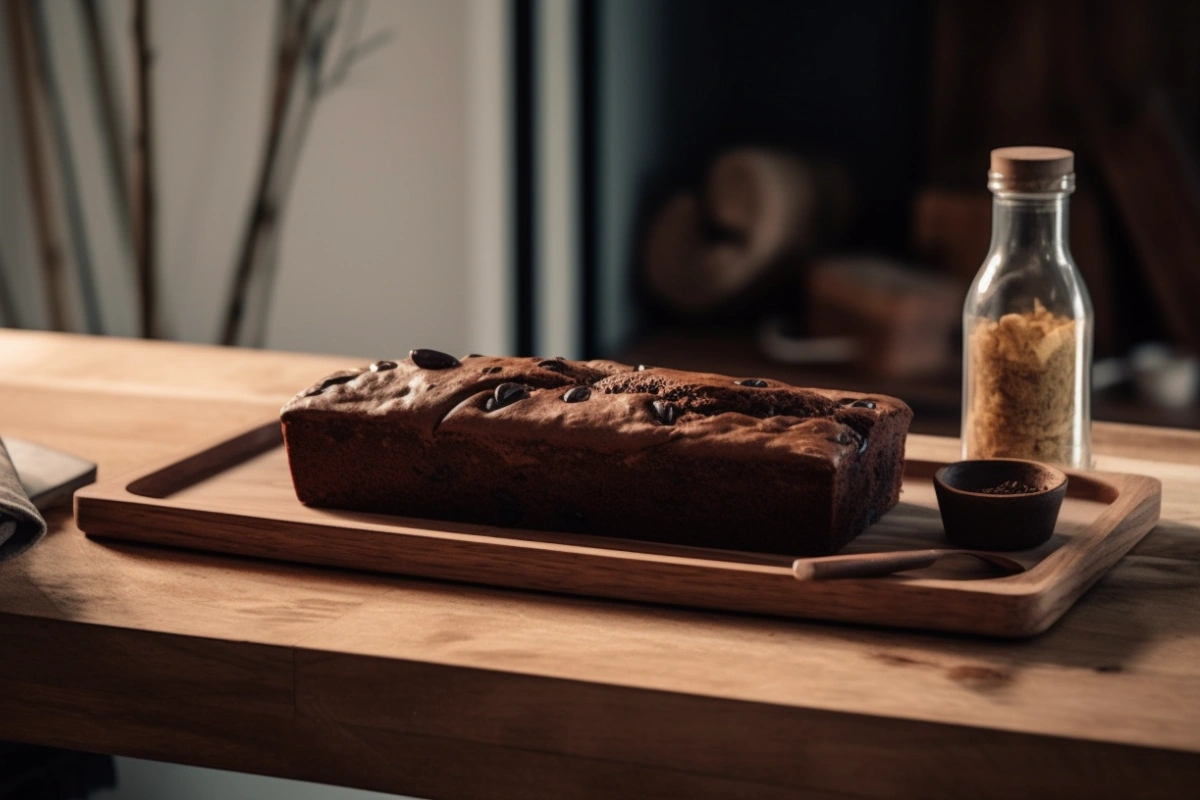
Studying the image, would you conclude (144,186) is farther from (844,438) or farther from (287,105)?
(844,438)

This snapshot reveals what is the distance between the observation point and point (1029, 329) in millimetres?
1222

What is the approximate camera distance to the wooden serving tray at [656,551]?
97 centimetres

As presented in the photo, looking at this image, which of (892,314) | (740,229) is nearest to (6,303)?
(740,229)

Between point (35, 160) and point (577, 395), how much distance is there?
7.43 ft

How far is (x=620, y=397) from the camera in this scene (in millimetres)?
1121

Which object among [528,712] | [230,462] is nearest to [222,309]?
[230,462]

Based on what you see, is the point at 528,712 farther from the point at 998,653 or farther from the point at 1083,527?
the point at 1083,527

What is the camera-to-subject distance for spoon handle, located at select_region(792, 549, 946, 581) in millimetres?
977

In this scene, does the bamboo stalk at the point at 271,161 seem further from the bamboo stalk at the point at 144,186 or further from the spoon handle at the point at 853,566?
the spoon handle at the point at 853,566

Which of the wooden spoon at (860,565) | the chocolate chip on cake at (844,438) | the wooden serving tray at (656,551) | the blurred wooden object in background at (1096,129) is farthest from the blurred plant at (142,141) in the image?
the wooden spoon at (860,565)

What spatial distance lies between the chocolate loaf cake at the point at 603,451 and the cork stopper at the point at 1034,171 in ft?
0.68

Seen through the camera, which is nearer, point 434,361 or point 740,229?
point 434,361

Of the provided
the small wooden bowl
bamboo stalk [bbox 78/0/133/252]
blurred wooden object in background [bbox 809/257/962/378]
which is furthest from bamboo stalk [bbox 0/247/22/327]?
the small wooden bowl

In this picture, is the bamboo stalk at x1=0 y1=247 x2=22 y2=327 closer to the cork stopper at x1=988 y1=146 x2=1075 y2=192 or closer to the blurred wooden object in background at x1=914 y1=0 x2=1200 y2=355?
the blurred wooden object in background at x1=914 y1=0 x2=1200 y2=355
